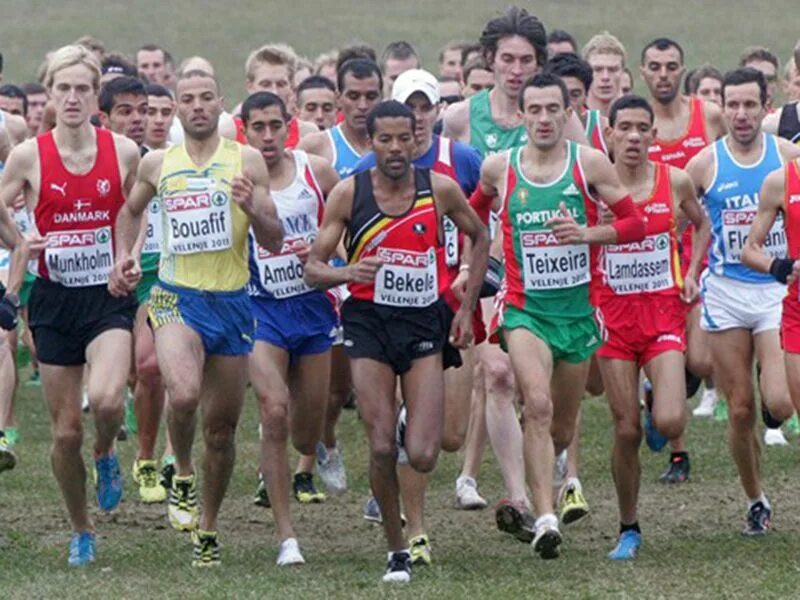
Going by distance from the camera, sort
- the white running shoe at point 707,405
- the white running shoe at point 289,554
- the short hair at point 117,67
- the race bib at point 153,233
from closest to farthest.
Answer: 1. the white running shoe at point 289,554
2. the race bib at point 153,233
3. the short hair at point 117,67
4. the white running shoe at point 707,405

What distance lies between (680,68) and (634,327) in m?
4.05

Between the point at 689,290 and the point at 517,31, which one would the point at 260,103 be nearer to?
the point at 517,31

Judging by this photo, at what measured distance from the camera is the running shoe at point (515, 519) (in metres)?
11.3

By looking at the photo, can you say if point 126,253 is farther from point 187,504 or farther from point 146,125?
point 146,125

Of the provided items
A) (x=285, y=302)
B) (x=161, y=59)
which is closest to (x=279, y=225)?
(x=285, y=302)

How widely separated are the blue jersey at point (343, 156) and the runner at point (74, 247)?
1469 millimetres

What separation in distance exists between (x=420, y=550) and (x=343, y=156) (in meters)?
2.78

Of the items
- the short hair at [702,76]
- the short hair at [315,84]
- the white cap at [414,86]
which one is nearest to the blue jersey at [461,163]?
the white cap at [414,86]

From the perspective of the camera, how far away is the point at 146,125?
14.3 m

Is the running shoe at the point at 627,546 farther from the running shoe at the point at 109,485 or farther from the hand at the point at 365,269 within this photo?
the running shoe at the point at 109,485

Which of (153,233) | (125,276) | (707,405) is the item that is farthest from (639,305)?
(707,405)

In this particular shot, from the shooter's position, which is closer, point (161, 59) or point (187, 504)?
point (187, 504)

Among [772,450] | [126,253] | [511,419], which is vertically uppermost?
[126,253]

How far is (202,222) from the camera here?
36.2 ft
